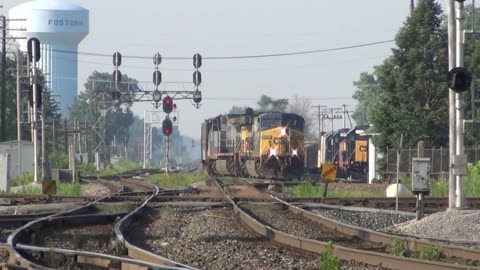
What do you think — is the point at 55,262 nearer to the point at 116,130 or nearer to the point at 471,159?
the point at 471,159

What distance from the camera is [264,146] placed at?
163 ft

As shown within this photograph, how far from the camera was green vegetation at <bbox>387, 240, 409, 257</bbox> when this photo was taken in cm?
1412

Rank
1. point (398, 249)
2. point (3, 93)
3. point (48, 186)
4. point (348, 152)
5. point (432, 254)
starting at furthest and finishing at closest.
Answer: point (348, 152) < point (3, 93) < point (48, 186) < point (398, 249) < point (432, 254)

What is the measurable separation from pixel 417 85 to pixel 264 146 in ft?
28.0

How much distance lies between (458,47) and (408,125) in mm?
29848

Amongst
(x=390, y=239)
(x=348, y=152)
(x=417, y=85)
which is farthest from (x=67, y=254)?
(x=348, y=152)

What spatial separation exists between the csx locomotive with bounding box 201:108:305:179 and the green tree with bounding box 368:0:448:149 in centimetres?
402

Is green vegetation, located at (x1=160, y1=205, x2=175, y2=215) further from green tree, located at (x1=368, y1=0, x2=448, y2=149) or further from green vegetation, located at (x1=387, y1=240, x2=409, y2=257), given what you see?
green tree, located at (x1=368, y1=0, x2=448, y2=149)

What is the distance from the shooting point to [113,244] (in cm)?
1523

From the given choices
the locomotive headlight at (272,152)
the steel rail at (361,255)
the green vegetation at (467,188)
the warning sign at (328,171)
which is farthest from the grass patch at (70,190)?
the steel rail at (361,255)

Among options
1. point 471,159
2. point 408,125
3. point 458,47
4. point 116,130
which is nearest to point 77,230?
point 458,47

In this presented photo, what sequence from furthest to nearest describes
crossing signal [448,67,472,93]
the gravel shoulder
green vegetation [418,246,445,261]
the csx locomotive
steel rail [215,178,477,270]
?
the csx locomotive
crossing signal [448,67,472,93]
green vegetation [418,246,445,261]
the gravel shoulder
steel rail [215,178,477,270]

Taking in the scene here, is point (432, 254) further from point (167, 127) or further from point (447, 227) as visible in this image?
point (167, 127)

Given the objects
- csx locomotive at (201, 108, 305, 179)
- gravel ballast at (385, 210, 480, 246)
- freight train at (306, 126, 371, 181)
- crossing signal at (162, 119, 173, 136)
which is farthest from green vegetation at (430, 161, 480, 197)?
crossing signal at (162, 119, 173, 136)
